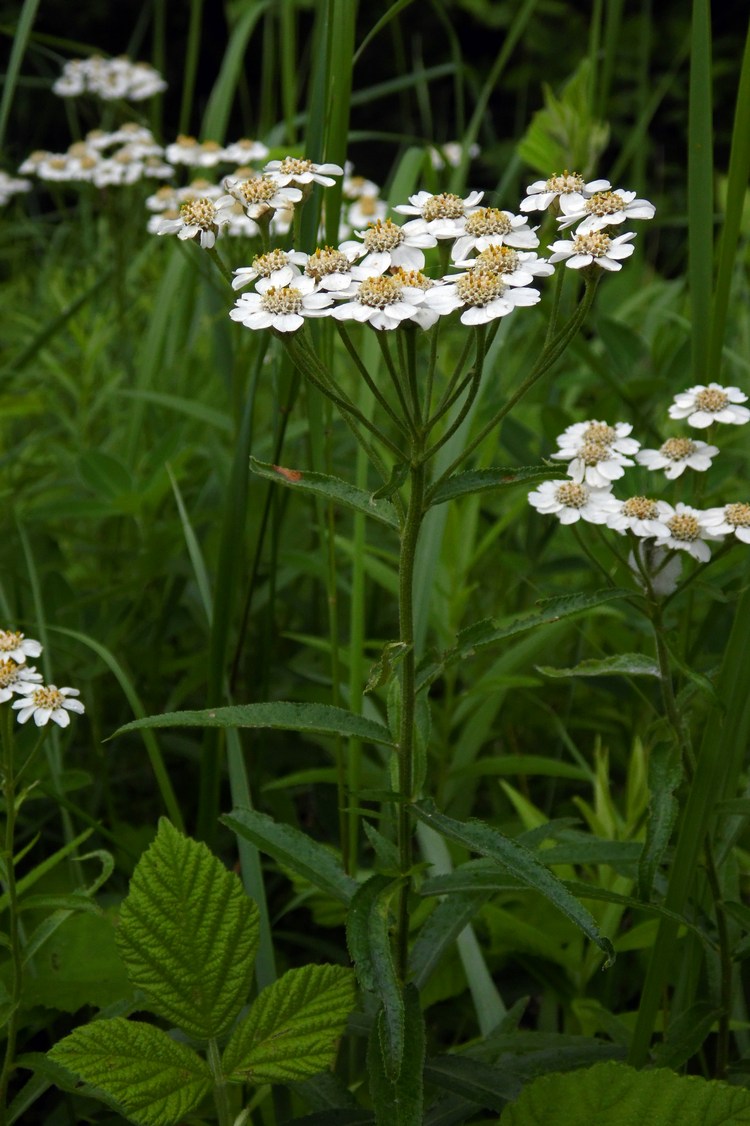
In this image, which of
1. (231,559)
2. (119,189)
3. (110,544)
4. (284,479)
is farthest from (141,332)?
(284,479)

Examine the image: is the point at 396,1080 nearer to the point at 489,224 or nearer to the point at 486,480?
the point at 486,480

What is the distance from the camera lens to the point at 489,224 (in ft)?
2.67

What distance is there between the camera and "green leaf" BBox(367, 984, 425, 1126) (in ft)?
2.50

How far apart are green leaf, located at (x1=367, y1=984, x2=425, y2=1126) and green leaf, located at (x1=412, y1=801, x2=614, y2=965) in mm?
130

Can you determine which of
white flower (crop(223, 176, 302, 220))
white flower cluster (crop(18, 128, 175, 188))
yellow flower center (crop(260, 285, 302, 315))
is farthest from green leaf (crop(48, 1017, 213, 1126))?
white flower cluster (crop(18, 128, 175, 188))

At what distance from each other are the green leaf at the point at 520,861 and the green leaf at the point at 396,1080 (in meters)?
0.13

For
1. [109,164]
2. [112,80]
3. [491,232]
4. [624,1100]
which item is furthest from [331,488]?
[112,80]

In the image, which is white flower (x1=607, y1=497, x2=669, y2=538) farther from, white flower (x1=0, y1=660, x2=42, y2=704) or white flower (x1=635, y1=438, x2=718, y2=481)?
white flower (x1=0, y1=660, x2=42, y2=704)

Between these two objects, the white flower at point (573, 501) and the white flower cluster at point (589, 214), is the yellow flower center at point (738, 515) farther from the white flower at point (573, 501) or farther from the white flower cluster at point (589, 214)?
the white flower cluster at point (589, 214)

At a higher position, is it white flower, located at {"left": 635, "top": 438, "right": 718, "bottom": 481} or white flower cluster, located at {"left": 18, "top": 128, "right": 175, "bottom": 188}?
white flower cluster, located at {"left": 18, "top": 128, "right": 175, "bottom": 188}

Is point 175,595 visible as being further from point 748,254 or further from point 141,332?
point 141,332

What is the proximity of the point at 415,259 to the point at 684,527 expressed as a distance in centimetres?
32

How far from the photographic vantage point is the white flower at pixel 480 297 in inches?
28.5

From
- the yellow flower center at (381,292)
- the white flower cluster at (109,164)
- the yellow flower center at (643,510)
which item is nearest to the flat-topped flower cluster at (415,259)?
the yellow flower center at (381,292)
